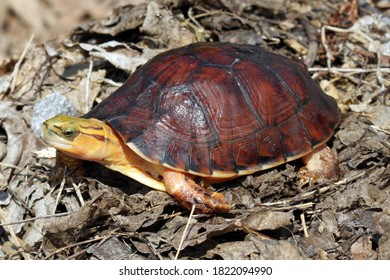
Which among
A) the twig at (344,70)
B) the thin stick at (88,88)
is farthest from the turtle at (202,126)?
the twig at (344,70)

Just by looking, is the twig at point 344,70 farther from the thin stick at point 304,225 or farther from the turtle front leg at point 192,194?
the turtle front leg at point 192,194

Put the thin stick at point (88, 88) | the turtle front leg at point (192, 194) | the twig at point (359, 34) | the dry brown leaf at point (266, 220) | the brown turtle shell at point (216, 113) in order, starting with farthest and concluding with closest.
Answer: the twig at point (359, 34)
the thin stick at point (88, 88)
the brown turtle shell at point (216, 113)
the turtle front leg at point (192, 194)
the dry brown leaf at point (266, 220)

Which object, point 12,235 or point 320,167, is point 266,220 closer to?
point 320,167

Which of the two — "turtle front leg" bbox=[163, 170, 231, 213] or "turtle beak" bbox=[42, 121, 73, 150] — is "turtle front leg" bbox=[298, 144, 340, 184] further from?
"turtle beak" bbox=[42, 121, 73, 150]

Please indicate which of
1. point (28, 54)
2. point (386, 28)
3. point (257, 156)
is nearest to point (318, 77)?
point (386, 28)

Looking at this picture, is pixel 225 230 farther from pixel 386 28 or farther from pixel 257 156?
pixel 386 28

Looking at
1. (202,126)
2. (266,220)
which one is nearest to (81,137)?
(202,126)
